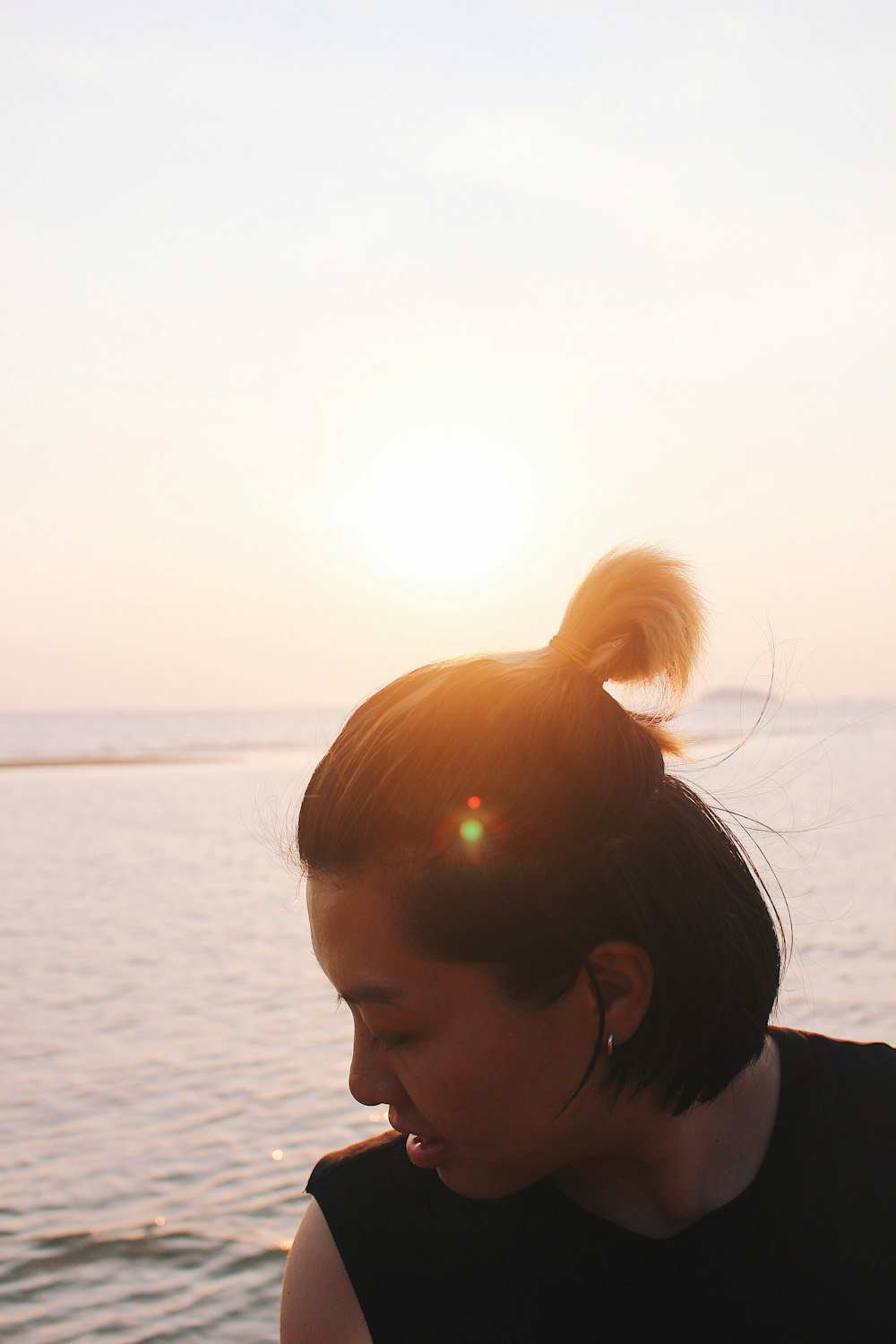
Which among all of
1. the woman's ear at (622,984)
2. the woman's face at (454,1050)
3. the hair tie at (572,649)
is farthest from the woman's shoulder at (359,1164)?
the hair tie at (572,649)

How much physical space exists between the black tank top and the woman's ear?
0.32 meters

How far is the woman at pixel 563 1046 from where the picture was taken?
1547 millimetres

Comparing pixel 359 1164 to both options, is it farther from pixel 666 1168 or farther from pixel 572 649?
pixel 572 649

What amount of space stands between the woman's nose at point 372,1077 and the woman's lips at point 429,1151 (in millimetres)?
78

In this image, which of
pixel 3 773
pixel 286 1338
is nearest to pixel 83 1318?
pixel 286 1338

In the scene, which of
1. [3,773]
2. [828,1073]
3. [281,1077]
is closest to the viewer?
[828,1073]

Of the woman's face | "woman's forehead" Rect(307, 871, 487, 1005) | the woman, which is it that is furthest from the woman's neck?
"woman's forehead" Rect(307, 871, 487, 1005)

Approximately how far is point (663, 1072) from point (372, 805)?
0.56 m

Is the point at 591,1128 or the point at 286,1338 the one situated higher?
the point at 591,1128

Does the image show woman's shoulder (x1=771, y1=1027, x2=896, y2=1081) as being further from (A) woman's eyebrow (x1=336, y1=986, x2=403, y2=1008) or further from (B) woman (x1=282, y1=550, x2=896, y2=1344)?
(A) woman's eyebrow (x1=336, y1=986, x2=403, y2=1008)

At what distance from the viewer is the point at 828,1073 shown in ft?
6.29

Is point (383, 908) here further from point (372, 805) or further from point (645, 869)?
point (645, 869)

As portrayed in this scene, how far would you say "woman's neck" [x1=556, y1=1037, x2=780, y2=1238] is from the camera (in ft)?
5.73

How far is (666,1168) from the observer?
1758 mm
